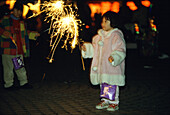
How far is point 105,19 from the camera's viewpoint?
249 inches

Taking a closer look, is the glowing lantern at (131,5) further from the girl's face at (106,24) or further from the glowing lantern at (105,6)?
the girl's face at (106,24)

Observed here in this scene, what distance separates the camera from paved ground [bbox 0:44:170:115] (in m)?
6.22

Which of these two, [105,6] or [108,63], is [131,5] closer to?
[105,6]

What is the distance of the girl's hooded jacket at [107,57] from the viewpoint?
6132mm

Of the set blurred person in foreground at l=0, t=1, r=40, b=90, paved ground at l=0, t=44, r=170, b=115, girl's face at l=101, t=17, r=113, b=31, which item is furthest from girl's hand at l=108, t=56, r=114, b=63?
blurred person in foreground at l=0, t=1, r=40, b=90

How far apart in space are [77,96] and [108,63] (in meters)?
1.60

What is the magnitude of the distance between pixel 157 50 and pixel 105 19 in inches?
451

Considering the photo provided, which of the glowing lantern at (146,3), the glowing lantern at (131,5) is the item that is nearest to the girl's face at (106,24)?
the glowing lantern at (146,3)

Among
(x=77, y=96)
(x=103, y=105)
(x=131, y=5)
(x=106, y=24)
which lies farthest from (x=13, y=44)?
(x=131, y=5)

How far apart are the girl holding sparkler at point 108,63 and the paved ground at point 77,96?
0.68 ft

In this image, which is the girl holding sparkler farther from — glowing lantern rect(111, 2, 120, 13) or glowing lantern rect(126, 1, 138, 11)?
glowing lantern rect(111, 2, 120, 13)

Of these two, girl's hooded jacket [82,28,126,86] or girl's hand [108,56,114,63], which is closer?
girl's hand [108,56,114,63]

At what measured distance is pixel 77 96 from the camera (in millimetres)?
7570

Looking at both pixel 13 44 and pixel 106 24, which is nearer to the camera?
pixel 106 24
